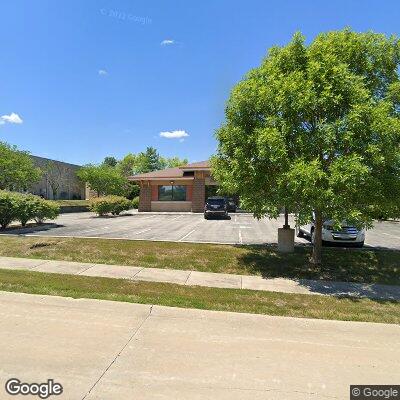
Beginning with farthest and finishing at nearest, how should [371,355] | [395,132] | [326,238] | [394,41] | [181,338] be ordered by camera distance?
[326,238]
[394,41]
[395,132]
[181,338]
[371,355]

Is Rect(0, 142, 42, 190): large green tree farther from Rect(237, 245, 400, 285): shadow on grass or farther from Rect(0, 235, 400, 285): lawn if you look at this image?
Rect(237, 245, 400, 285): shadow on grass

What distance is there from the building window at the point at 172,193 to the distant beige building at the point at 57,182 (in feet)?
71.6

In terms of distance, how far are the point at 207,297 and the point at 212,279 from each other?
1.98 metres

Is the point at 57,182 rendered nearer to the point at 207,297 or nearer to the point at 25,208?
the point at 25,208

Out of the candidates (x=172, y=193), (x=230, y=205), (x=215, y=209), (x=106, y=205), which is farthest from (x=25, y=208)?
(x=230, y=205)

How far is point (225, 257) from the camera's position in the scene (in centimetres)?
1188

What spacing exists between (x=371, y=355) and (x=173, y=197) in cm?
3233

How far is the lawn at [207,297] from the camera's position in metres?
7.14

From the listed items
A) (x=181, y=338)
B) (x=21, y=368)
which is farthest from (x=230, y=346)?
(x=21, y=368)

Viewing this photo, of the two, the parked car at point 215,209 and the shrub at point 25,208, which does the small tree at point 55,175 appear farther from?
the shrub at point 25,208

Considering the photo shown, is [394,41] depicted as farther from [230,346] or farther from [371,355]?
[230,346]

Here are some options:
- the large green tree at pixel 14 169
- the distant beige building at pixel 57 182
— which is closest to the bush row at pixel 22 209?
the large green tree at pixel 14 169

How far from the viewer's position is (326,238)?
14242mm

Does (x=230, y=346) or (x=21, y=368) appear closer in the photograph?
(x=21, y=368)
